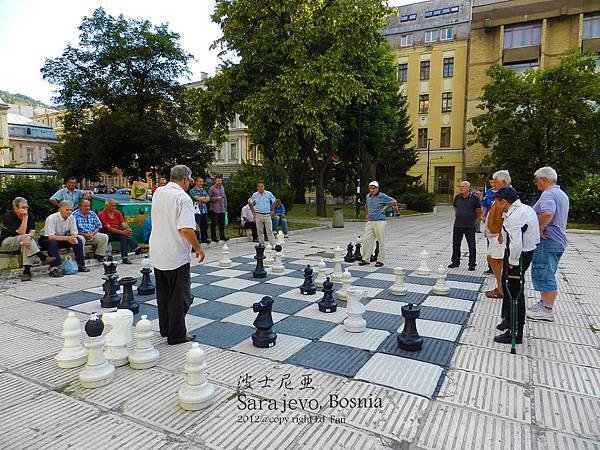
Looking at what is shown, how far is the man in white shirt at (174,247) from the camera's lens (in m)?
3.81

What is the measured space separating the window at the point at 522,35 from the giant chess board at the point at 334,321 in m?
36.3

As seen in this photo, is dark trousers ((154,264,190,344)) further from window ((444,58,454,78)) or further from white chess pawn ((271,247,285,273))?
window ((444,58,454,78))

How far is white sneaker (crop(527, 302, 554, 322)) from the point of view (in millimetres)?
4645

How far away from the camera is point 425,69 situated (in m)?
40.2

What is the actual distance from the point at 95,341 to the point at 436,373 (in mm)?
2785

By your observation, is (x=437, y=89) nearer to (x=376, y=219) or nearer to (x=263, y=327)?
(x=376, y=219)

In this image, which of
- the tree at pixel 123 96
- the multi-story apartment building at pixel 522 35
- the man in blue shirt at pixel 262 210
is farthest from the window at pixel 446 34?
the man in blue shirt at pixel 262 210

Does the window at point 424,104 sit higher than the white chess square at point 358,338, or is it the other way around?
the window at point 424,104

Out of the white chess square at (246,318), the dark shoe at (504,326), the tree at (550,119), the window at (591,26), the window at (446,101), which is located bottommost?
the white chess square at (246,318)

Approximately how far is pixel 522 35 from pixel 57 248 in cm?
4016

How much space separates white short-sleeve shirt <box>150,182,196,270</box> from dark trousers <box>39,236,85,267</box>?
4121 millimetres

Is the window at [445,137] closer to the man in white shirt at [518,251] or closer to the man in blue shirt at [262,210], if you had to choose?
the man in blue shirt at [262,210]

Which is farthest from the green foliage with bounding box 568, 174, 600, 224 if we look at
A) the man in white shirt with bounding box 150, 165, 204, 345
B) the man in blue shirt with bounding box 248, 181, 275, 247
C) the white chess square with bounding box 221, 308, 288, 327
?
the man in white shirt with bounding box 150, 165, 204, 345

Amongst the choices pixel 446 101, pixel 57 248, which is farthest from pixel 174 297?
pixel 446 101
